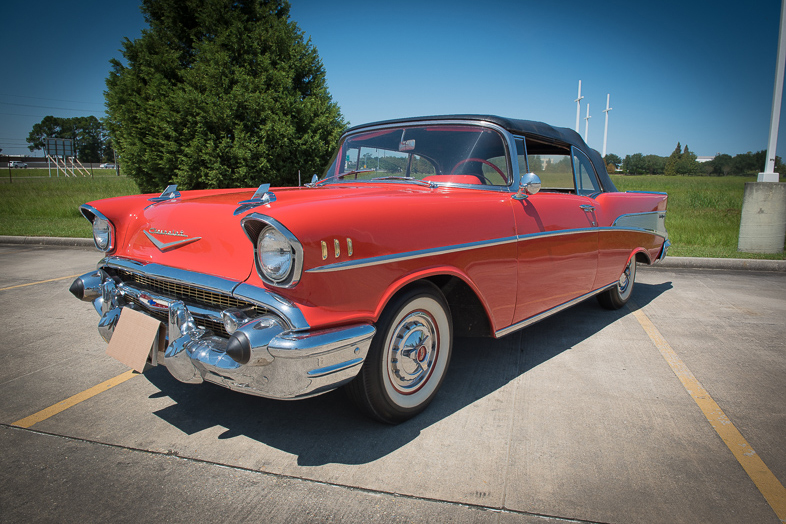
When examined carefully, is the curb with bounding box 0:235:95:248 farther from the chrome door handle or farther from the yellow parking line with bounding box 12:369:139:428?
the chrome door handle

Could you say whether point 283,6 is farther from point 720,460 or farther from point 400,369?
point 720,460

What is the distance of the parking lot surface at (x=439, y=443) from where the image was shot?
180cm

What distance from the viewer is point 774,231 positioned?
7297 mm

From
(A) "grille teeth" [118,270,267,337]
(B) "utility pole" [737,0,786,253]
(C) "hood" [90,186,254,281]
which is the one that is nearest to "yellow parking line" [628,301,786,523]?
(A) "grille teeth" [118,270,267,337]

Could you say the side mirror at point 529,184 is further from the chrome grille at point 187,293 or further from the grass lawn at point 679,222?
the grass lawn at point 679,222

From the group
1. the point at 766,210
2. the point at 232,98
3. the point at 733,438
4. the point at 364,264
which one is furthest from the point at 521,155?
the point at 232,98

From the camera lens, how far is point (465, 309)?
2.77 meters

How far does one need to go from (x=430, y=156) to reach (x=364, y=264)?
4.52 ft

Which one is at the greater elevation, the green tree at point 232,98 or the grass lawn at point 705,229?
the green tree at point 232,98

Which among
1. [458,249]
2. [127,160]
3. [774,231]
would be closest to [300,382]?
[458,249]

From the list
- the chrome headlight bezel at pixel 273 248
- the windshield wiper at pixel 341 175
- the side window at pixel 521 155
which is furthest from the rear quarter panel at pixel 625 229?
the chrome headlight bezel at pixel 273 248

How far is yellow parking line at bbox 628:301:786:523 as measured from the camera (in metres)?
1.88

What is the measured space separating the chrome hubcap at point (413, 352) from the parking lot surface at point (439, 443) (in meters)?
0.23

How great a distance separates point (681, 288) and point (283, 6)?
27.9ft
